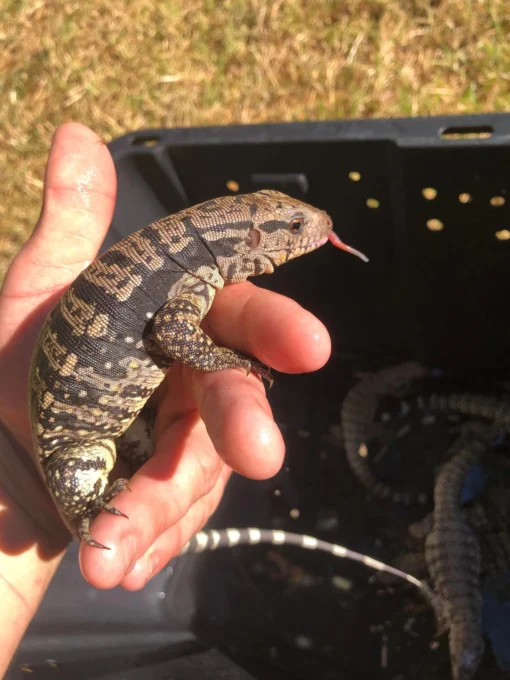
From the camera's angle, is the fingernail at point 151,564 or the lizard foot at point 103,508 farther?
the fingernail at point 151,564

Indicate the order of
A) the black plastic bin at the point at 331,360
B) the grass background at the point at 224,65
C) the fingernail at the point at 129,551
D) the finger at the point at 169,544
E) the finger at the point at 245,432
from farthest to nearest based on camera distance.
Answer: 1. the grass background at the point at 224,65
2. the black plastic bin at the point at 331,360
3. the finger at the point at 169,544
4. the fingernail at the point at 129,551
5. the finger at the point at 245,432

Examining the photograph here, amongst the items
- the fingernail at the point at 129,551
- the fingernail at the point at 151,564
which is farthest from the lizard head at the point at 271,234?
the fingernail at the point at 151,564

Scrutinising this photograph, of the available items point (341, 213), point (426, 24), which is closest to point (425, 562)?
point (341, 213)

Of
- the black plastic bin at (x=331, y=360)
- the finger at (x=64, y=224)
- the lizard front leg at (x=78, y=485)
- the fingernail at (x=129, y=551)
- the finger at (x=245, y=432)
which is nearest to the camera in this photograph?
the finger at (x=245, y=432)

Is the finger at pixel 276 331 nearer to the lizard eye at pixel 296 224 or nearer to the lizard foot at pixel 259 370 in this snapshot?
the lizard foot at pixel 259 370

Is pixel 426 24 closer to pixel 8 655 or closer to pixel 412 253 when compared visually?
pixel 412 253

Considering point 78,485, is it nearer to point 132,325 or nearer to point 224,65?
point 132,325

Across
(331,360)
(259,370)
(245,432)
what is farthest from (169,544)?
(331,360)
